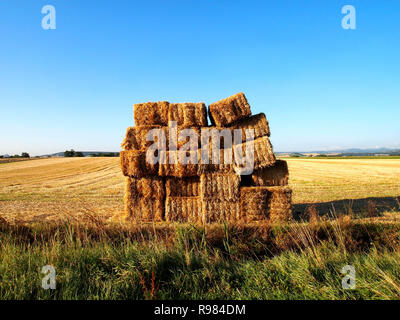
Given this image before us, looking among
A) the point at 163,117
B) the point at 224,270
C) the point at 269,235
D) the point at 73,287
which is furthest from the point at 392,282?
the point at 163,117

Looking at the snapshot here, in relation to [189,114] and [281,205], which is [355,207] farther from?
[189,114]

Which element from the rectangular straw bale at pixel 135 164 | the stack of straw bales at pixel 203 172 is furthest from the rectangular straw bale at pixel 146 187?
the rectangular straw bale at pixel 135 164

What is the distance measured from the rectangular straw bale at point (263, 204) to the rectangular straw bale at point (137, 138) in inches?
134

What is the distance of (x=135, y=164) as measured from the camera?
838cm

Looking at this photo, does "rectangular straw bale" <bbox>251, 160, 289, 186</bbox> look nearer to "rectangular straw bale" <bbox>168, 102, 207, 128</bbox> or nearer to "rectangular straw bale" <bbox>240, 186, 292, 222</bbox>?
"rectangular straw bale" <bbox>240, 186, 292, 222</bbox>

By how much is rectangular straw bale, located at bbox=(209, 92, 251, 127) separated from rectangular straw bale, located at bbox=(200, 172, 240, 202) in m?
1.92

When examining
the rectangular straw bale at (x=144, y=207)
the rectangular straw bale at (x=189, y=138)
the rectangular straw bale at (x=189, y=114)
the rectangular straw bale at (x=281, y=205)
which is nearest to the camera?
the rectangular straw bale at (x=281, y=205)

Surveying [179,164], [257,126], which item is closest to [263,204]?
[257,126]

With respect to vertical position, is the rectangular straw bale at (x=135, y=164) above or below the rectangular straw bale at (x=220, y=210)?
above

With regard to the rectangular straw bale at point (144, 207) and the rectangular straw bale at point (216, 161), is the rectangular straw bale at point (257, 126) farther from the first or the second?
the rectangular straw bale at point (144, 207)

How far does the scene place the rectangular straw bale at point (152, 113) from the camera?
898 centimetres

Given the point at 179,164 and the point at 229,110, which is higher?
the point at 229,110

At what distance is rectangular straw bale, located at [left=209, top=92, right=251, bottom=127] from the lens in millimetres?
8617

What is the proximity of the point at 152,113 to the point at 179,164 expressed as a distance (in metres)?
2.18
